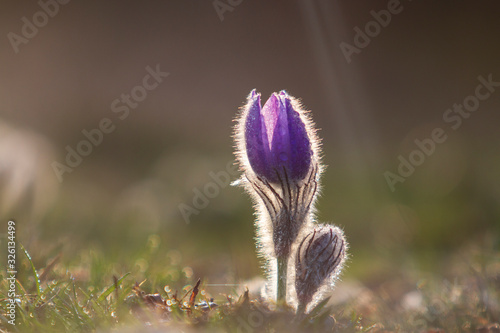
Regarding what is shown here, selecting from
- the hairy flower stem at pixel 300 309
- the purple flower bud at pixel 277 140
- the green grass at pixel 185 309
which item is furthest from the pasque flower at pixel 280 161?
the green grass at pixel 185 309

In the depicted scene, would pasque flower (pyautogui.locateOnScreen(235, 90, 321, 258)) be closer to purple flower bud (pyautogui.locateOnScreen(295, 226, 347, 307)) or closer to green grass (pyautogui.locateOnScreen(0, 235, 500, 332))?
purple flower bud (pyautogui.locateOnScreen(295, 226, 347, 307))

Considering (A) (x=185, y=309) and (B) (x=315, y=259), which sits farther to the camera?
(B) (x=315, y=259)

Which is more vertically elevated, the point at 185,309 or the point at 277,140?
the point at 277,140

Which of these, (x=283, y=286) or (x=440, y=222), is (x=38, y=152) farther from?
(x=440, y=222)

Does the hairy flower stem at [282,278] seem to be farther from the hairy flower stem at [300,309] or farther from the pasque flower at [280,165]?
the hairy flower stem at [300,309]

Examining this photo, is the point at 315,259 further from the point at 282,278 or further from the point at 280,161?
the point at 280,161

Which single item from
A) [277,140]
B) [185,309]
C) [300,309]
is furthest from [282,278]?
[277,140]

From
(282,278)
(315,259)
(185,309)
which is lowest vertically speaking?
(185,309)

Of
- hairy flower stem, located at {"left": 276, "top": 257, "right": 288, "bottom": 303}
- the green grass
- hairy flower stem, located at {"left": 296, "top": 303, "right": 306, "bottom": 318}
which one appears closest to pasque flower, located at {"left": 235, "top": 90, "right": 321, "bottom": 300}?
hairy flower stem, located at {"left": 276, "top": 257, "right": 288, "bottom": 303}

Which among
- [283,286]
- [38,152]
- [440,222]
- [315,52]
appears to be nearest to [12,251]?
[283,286]
